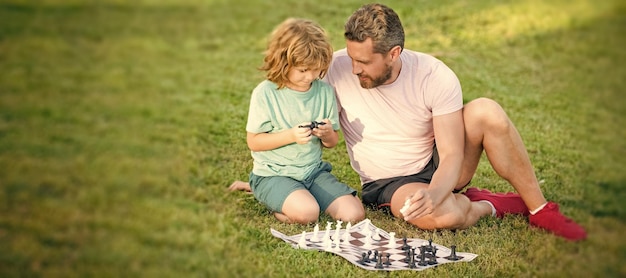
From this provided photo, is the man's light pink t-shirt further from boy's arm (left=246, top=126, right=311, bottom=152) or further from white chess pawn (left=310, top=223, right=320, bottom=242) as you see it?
white chess pawn (left=310, top=223, right=320, bottom=242)

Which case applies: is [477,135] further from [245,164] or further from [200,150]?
[200,150]

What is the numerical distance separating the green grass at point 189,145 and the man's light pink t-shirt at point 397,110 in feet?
1.35

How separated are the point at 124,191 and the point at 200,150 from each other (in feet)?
6.26

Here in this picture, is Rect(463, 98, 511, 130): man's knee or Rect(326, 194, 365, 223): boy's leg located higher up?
Rect(463, 98, 511, 130): man's knee

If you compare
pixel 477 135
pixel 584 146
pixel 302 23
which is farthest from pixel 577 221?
pixel 584 146

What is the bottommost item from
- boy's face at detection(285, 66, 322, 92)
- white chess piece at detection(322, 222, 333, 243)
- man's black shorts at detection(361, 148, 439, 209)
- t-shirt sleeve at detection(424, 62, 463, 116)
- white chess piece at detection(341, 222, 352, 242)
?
white chess piece at detection(341, 222, 352, 242)

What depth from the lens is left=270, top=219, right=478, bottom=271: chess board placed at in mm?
4727

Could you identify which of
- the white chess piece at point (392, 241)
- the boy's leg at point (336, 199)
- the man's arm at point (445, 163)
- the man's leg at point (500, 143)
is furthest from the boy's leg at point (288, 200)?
the man's leg at point (500, 143)

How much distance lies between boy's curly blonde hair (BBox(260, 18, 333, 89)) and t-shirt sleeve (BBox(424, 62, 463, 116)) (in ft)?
2.28

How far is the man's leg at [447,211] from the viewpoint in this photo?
5.22 m

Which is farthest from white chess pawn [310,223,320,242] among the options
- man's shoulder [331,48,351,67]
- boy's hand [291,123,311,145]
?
man's shoulder [331,48,351,67]

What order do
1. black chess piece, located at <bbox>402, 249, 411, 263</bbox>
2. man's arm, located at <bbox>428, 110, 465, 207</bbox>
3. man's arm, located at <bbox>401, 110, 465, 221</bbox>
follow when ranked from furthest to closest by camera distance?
man's arm, located at <bbox>428, 110, 465, 207</bbox>
man's arm, located at <bbox>401, 110, 465, 221</bbox>
black chess piece, located at <bbox>402, 249, 411, 263</bbox>

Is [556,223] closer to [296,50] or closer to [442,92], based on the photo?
[442,92]

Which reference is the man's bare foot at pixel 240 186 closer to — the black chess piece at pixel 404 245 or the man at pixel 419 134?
the man at pixel 419 134
